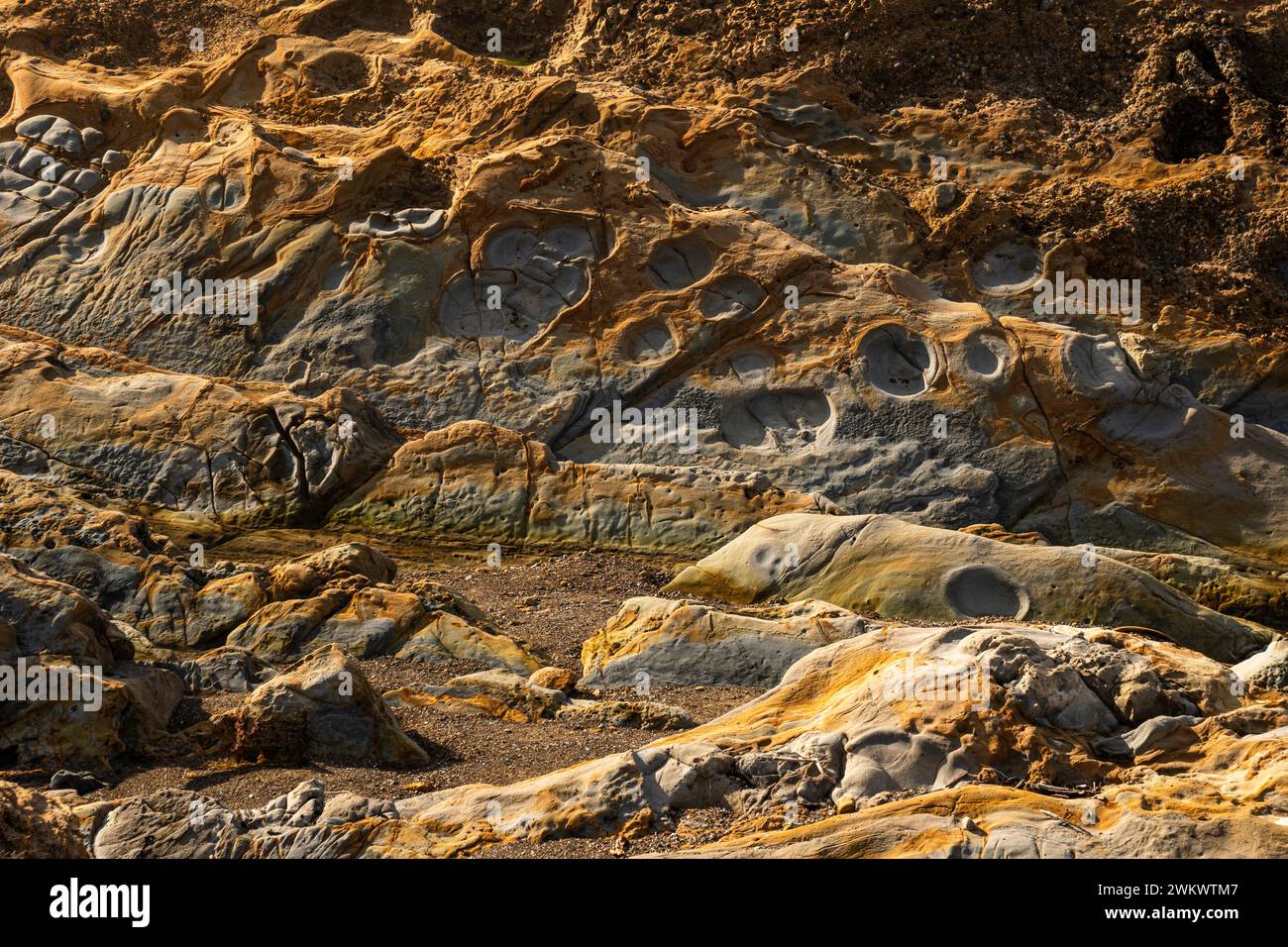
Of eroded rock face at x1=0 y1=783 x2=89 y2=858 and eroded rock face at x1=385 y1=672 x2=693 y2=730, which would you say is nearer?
eroded rock face at x1=0 y1=783 x2=89 y2=858

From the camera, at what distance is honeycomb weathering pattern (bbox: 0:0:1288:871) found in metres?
8.43

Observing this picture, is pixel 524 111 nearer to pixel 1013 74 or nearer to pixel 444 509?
pixel 444 509

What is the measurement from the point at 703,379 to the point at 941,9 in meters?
9.69

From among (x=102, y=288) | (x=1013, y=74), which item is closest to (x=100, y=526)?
(x=102, y=288)

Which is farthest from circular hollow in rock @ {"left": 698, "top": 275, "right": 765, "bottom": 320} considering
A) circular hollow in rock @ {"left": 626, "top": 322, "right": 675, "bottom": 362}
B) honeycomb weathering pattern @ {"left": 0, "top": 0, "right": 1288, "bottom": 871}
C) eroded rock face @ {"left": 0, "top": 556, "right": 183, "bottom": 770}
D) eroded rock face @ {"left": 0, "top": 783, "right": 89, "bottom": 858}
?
eroded rock face @ {"left": 0, "top": 783, "right": 89, "bottom": 858}

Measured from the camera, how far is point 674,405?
54.1 ft

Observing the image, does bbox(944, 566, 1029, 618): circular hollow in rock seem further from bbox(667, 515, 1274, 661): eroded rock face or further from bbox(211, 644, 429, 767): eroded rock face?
bbox(211, 644, 429, 767): eroded rock face

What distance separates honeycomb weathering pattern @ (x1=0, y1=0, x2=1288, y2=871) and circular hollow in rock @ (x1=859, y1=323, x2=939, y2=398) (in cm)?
7

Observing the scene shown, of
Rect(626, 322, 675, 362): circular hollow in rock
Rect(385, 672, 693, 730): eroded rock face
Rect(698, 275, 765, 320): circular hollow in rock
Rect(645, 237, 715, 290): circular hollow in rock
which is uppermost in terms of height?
Answer: Rect(645, 237, 715, 290): circular hollow in rock

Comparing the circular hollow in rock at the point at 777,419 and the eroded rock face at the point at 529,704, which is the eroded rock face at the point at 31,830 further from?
the circular hollow in rock at the point at 777,419

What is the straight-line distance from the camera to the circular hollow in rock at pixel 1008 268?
19688 mm

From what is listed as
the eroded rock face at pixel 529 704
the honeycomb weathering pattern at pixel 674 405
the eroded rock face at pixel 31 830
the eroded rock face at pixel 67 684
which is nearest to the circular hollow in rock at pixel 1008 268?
the honeycomb weathering pattern at pixel 674 405

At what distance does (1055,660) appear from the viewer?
8.92 metres

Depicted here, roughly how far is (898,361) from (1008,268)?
4.13 m
